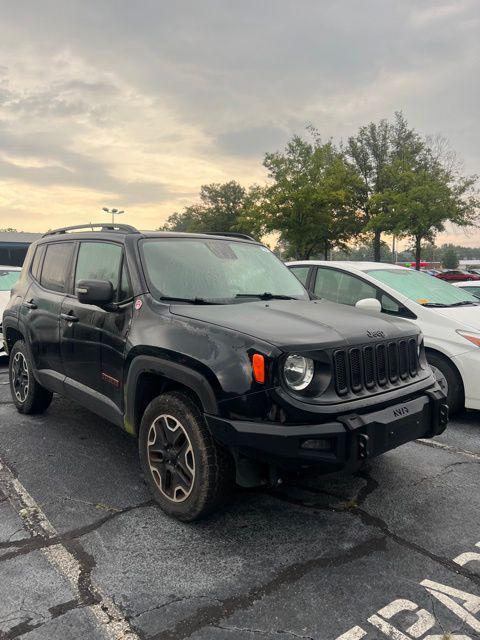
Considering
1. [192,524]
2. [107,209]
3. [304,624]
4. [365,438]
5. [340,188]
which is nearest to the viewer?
[304,624]

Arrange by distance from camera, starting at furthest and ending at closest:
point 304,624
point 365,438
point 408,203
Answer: point 408,203
point 365,438
point 304,624

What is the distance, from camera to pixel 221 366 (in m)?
2.75

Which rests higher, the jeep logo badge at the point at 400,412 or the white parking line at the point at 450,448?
the jeep logo badge at the point at 400,412

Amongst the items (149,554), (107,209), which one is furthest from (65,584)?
(107,209)

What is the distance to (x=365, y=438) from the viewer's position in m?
2.69

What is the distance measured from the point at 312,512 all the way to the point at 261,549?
548 mm

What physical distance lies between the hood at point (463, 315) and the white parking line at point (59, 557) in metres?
4.16

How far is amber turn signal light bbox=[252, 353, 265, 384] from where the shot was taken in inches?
104

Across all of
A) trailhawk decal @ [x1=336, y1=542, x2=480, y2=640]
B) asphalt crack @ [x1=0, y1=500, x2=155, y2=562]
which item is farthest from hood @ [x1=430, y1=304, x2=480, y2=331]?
asphalt crack @ [x1=0, y1=500, x2=155, y2=562]

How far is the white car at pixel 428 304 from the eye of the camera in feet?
16.1

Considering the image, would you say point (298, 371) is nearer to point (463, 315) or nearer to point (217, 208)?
point (463, 315)

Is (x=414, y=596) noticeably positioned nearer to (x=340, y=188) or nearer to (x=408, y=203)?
(x=408, y=203)

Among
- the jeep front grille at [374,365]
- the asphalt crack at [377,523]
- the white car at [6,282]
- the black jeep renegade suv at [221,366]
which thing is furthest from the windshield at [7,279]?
the jeep front grille at [374,365]

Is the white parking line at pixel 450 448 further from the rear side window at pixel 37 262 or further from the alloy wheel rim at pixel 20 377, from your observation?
the rear side window at pixel 37 262
